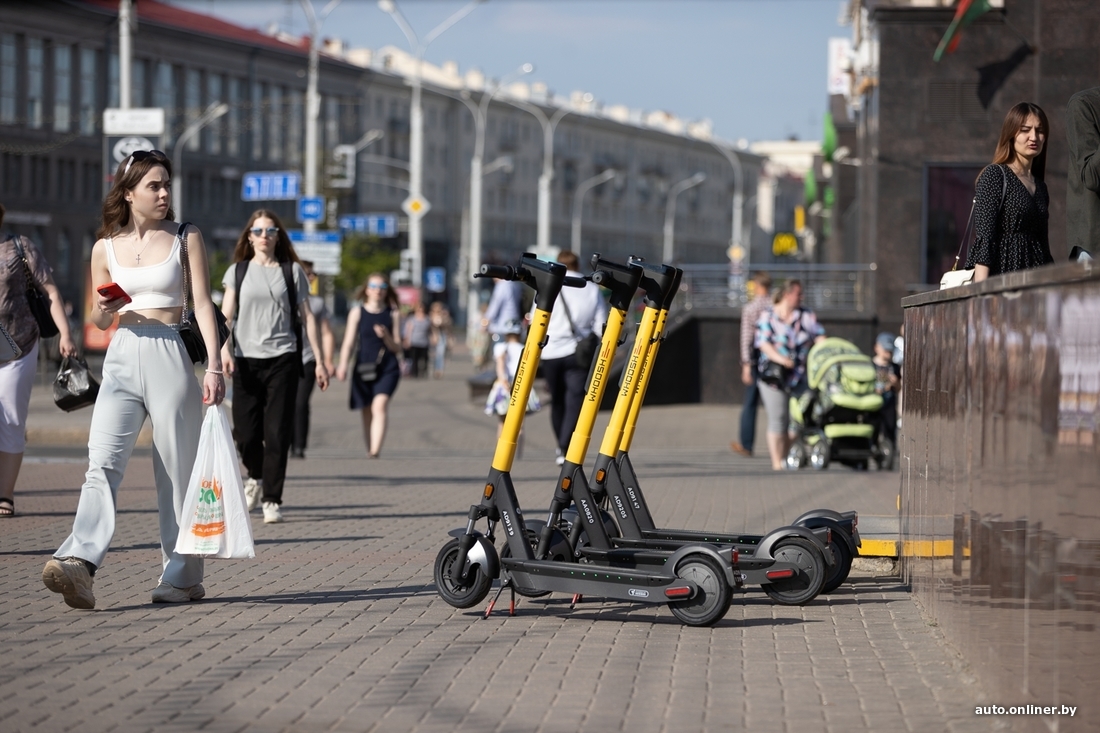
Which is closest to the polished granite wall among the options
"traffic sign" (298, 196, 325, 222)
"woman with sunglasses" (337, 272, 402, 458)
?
"woman with sunglasses" (337, 272, 402, 458)

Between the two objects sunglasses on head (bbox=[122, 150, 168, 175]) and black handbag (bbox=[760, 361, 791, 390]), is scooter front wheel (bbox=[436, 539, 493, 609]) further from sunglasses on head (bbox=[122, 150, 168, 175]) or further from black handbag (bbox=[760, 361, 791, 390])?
black handbag (bbox=[760, 361, 791, 390])

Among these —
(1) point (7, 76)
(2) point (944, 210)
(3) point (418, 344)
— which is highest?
(1) point (7, 76)

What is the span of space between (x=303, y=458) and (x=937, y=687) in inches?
440

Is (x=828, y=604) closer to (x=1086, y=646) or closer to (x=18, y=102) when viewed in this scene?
(x=1086, y=646)

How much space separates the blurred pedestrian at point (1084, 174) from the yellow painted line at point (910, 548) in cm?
137

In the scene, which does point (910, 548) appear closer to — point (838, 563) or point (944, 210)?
point (838, 563)

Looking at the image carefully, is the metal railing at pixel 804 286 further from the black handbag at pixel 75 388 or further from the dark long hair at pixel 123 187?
the dark long hair at pixel 123 187

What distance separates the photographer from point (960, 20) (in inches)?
987

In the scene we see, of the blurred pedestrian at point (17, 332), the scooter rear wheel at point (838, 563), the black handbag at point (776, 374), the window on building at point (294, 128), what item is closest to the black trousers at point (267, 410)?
the blurred pedestrian at point (17, 332)

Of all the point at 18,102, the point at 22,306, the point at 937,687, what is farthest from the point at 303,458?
the point at 18,102

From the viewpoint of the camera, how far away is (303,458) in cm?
1627

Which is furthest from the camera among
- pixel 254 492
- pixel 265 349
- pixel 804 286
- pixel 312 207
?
pixel 312 207

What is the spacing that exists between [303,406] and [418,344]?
25.5 metres
